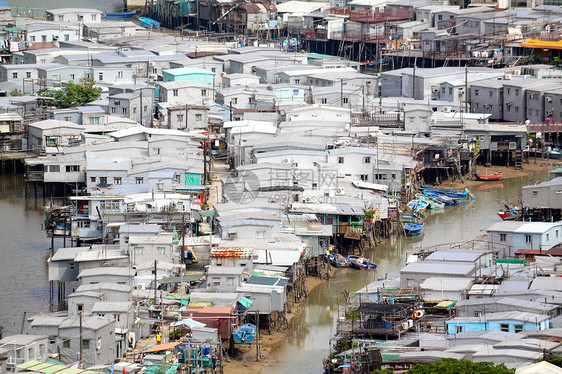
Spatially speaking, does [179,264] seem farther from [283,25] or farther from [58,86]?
[283,25]

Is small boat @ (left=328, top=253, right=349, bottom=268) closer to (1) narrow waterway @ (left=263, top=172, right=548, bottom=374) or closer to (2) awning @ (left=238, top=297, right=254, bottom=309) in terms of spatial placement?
(1) narrow waterway @ (left=263, top=172, right=548, bottom=374)

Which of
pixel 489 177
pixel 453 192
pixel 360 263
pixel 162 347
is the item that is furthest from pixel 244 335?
pixel 489 177

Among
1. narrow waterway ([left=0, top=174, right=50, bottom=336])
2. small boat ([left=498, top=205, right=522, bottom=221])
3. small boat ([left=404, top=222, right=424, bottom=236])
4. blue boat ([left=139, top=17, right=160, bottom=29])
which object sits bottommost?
narrow waterway ([left=0, top=174, right=50, bottom=336])

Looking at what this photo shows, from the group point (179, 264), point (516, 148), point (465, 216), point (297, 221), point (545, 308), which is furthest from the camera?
point (516, 148)

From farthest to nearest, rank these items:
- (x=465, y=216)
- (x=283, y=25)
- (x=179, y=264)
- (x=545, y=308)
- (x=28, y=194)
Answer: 1. (x=283, y=25)
2. (x=28, y=194)
3. (x=465, y=216)
4. (x=179, y=264)
5. (x=545, y=308)

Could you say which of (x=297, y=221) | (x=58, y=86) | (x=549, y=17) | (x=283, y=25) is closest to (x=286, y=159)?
(x=297, y=221)

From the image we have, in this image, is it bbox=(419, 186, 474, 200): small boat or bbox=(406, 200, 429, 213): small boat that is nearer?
bbox=(406, 200, 429, 213): small boat

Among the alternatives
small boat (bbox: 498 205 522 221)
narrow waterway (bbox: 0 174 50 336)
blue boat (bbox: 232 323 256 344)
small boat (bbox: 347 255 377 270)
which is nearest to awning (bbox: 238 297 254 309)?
blue boat (bbox: 232 323 256 344)
